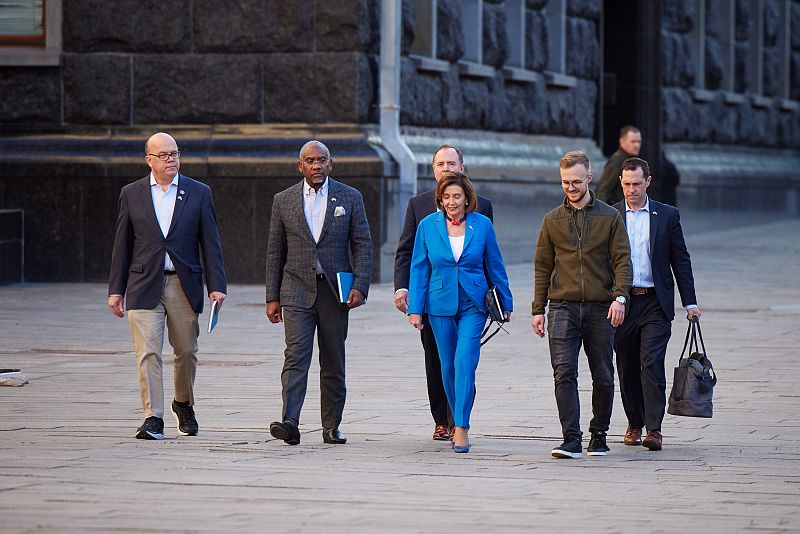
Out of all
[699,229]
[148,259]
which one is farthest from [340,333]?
[699,229]

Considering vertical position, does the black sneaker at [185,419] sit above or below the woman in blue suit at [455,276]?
below

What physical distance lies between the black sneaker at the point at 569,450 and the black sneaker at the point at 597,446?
14cm

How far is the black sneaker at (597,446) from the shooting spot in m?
9.06

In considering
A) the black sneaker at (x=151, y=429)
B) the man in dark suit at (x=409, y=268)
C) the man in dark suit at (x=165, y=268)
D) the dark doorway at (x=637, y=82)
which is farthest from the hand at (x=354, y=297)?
the dark doorway at (x=637, y=82)

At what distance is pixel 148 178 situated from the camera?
9812 mm

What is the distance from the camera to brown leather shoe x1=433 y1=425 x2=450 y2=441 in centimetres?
949

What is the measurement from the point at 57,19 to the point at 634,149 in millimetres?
6354

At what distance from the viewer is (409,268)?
9.94 m

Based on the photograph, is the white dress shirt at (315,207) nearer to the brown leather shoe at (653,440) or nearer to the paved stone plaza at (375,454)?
the paved stone plaza at (375,454)

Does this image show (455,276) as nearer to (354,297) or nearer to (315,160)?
(354,297)

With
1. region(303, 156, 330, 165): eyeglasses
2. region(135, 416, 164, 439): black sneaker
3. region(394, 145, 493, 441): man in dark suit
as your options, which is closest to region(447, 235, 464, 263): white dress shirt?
region(394, 145, 493, 441): man in dark suit

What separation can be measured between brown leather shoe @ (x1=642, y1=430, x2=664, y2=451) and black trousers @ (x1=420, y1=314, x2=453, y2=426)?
989mm

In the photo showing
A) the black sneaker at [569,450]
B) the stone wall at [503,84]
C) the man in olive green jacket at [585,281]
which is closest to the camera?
the black sneaker at [569,450]

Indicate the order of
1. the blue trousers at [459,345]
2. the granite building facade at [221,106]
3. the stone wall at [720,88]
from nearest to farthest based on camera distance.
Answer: the blue trousers at [459,345] → the granite building facade at [221,106] → the stone wall at [720,88]
